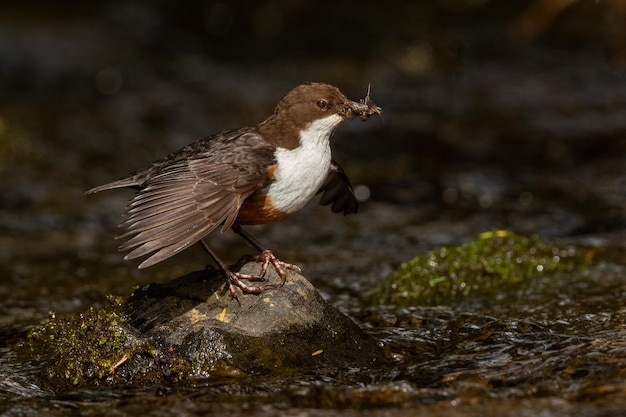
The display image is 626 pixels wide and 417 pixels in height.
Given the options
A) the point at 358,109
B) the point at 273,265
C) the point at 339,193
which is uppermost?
the point at 358,109

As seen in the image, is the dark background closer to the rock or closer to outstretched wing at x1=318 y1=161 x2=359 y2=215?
outstretched wing at x1=318 y1=161 x2=359 y2=215

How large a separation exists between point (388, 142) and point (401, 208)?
184 centimetres

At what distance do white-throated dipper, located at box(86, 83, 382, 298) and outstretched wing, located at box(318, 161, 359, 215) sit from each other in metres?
0.59

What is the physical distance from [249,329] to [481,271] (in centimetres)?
231

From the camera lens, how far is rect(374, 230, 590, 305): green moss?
6.11 meters

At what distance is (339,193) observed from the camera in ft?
18.9

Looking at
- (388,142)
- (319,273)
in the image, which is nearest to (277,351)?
(319,273)

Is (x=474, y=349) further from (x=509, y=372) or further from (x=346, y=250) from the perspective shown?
(x=346, y=250)

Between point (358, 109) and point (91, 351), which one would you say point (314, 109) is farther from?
point (91, 351)

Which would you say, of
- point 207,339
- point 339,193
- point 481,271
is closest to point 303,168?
point 339,193

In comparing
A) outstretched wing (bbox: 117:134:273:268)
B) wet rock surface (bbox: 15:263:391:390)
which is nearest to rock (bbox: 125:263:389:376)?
wet rock surface (bbox: 15:263:391:390)

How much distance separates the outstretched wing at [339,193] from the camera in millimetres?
5672

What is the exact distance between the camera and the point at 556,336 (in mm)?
4891

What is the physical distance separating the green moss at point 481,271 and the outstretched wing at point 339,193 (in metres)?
0.71
